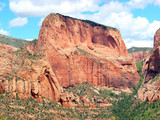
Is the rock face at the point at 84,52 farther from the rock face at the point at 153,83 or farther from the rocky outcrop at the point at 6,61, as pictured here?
the rocky outcrop at the point at 6,61

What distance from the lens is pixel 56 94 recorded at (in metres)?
104

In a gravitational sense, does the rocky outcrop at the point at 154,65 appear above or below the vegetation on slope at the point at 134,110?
above

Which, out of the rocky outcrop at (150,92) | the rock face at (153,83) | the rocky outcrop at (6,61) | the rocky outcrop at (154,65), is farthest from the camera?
the rocky outcrop at (154,65)

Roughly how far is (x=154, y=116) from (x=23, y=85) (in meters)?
36.4

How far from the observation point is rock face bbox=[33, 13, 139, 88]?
407ft

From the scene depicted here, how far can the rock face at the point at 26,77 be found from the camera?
86875 mm

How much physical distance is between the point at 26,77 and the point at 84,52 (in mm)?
48911

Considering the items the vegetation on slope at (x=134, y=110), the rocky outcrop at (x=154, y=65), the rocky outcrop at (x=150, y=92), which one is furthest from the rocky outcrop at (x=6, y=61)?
the rocky outcrop at (x=154, y=65)

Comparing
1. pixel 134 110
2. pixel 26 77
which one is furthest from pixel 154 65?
pixel 26 77

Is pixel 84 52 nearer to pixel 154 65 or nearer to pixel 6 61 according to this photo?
pixel 154 65

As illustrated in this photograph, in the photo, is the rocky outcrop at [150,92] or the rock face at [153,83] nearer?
the rocky outcrop at [150,92]

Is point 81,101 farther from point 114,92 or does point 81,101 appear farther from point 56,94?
point 114,92

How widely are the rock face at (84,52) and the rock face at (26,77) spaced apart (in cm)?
1884

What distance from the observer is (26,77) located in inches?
3666
